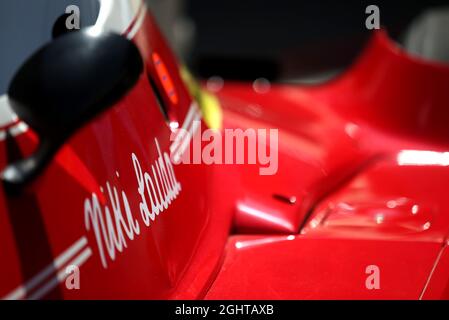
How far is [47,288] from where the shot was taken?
0.77 m

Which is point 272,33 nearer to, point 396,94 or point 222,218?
point 396,94

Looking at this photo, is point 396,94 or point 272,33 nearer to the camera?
point 396,94

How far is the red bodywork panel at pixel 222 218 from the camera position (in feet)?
2.53

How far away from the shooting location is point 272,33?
2.78m

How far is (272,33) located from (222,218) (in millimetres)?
1833

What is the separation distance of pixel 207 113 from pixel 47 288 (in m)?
0.56

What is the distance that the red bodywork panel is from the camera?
2.53 ft
